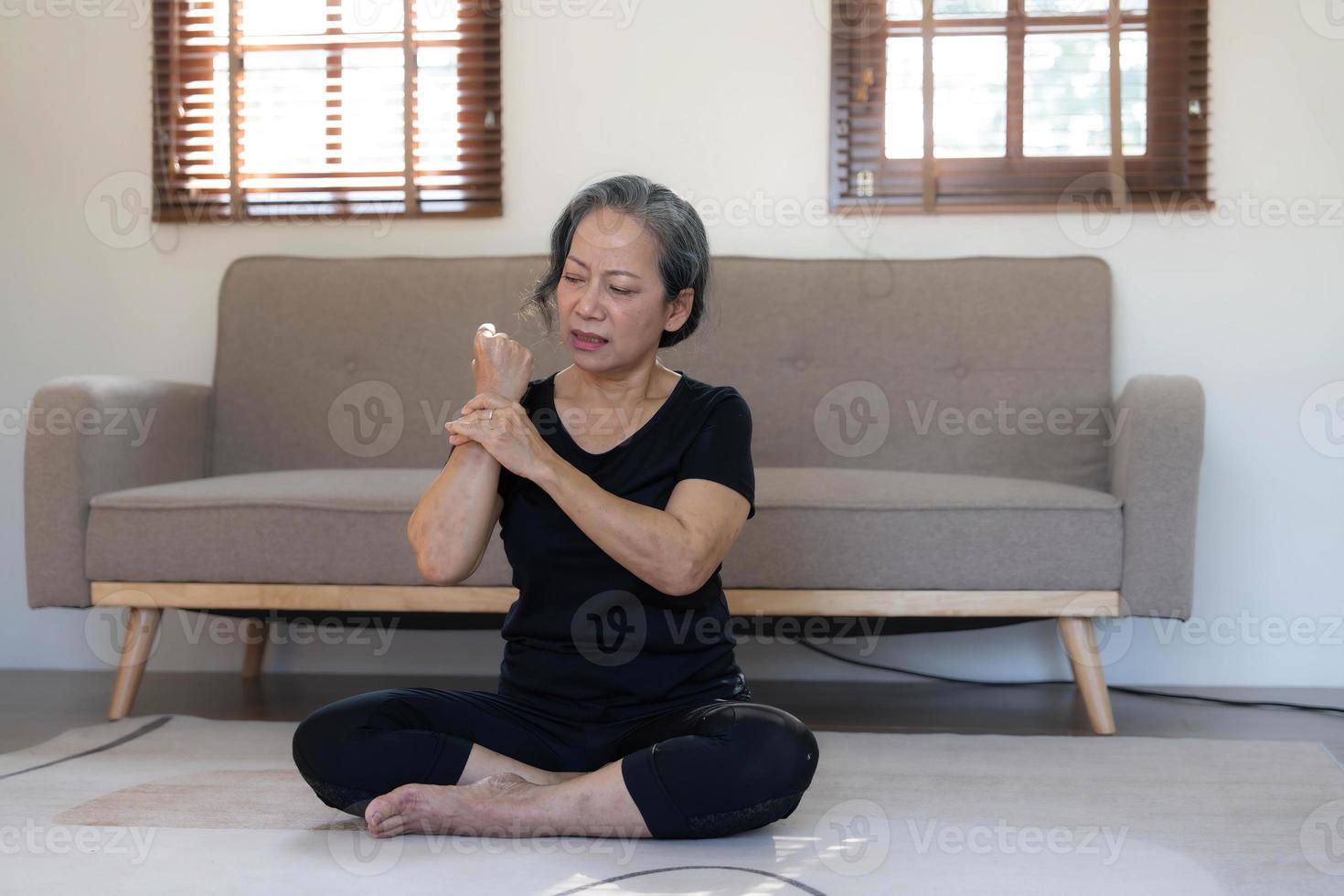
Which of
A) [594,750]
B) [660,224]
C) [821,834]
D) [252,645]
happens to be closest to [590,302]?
[660,224]

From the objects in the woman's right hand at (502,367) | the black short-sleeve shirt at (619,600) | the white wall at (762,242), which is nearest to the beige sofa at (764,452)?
the white wall at (762,242)

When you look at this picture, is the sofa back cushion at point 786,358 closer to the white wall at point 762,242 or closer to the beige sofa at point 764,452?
the beige sofa at point 764,452

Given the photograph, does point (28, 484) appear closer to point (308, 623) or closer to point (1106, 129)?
point (308, 623)

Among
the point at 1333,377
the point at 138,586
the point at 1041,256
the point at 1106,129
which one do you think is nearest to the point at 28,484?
the point at 138,586

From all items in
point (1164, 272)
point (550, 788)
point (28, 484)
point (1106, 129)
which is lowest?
point (550, 788)

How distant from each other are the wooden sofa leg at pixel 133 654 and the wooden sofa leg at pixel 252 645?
0.55 m

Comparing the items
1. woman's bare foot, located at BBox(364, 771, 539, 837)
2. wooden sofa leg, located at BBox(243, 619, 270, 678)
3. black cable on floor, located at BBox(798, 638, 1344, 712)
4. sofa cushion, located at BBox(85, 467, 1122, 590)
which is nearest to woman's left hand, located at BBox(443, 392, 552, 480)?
woman's bare foot, located at BBox(364, 771, 539, 837)

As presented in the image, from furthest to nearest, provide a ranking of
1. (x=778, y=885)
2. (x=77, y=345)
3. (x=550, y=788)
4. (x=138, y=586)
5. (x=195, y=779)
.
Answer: (x=77, y=345) < (x=138, y=586) < (x=195, y=779) < (x=550, y=788) < (x=778, y=885)

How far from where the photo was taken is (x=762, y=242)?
2846 mm

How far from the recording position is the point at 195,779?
178cm

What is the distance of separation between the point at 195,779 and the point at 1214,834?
1.35m

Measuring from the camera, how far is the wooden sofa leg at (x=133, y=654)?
2.22 meters

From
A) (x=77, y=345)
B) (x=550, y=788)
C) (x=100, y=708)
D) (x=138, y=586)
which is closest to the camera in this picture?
(x=550, y=788)

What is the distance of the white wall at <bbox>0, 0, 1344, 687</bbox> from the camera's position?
2.73m
